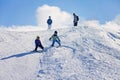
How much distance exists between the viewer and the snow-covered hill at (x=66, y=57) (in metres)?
29.4

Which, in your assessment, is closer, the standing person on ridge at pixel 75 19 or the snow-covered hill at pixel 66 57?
the snow-covered hill at pixel 66 57

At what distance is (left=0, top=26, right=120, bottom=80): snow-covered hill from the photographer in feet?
96.6

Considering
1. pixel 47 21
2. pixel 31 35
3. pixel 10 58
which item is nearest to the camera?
pixel 10 58

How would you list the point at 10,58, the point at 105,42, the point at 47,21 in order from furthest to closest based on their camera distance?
the point at 47,21 → the point at 105,42 → the point at 10,58

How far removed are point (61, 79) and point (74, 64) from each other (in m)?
3.24

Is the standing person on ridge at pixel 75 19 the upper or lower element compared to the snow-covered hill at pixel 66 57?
upper

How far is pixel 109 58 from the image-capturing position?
108ft

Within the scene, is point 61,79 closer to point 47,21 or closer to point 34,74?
point 34,74

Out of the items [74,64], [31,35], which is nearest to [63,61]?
[74,64]

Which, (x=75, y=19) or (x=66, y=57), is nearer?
(x=66, y=57)

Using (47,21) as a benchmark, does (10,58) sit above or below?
below

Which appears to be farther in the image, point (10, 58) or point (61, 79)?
point (10, 58)

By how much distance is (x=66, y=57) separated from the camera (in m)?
32.8

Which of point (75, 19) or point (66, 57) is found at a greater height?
point (75, 19)
